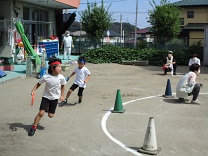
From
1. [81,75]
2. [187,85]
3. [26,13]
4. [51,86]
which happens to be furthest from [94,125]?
[26,13]

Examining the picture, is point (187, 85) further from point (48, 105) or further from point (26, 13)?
point (26, 13)

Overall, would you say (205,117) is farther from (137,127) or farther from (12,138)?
(12,138)

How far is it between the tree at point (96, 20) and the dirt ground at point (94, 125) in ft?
59.6

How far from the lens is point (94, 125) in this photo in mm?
7465

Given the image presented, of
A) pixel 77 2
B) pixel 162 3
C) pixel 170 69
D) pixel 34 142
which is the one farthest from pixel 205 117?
pixel 162 3

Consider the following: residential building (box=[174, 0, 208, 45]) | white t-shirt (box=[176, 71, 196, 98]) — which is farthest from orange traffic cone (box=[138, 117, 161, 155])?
residential building (box=[174, 0, 208, 45])

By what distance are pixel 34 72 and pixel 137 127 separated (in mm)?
8746

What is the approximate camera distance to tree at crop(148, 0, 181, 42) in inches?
1273

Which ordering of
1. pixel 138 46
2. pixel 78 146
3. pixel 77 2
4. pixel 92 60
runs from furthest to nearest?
1. pixel 77 2
2. pixel 138 46
3. pixel 92 60
4. pixel 78 146

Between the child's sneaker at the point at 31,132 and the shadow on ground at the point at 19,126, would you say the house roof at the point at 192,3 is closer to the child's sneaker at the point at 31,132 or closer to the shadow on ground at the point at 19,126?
the shadow on ground at the point at 19,126

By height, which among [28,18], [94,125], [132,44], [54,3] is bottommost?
[94,125]

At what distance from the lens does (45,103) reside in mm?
6867

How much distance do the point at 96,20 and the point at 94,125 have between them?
2313 centimetres

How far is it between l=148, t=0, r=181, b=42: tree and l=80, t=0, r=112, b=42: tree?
5.35m
